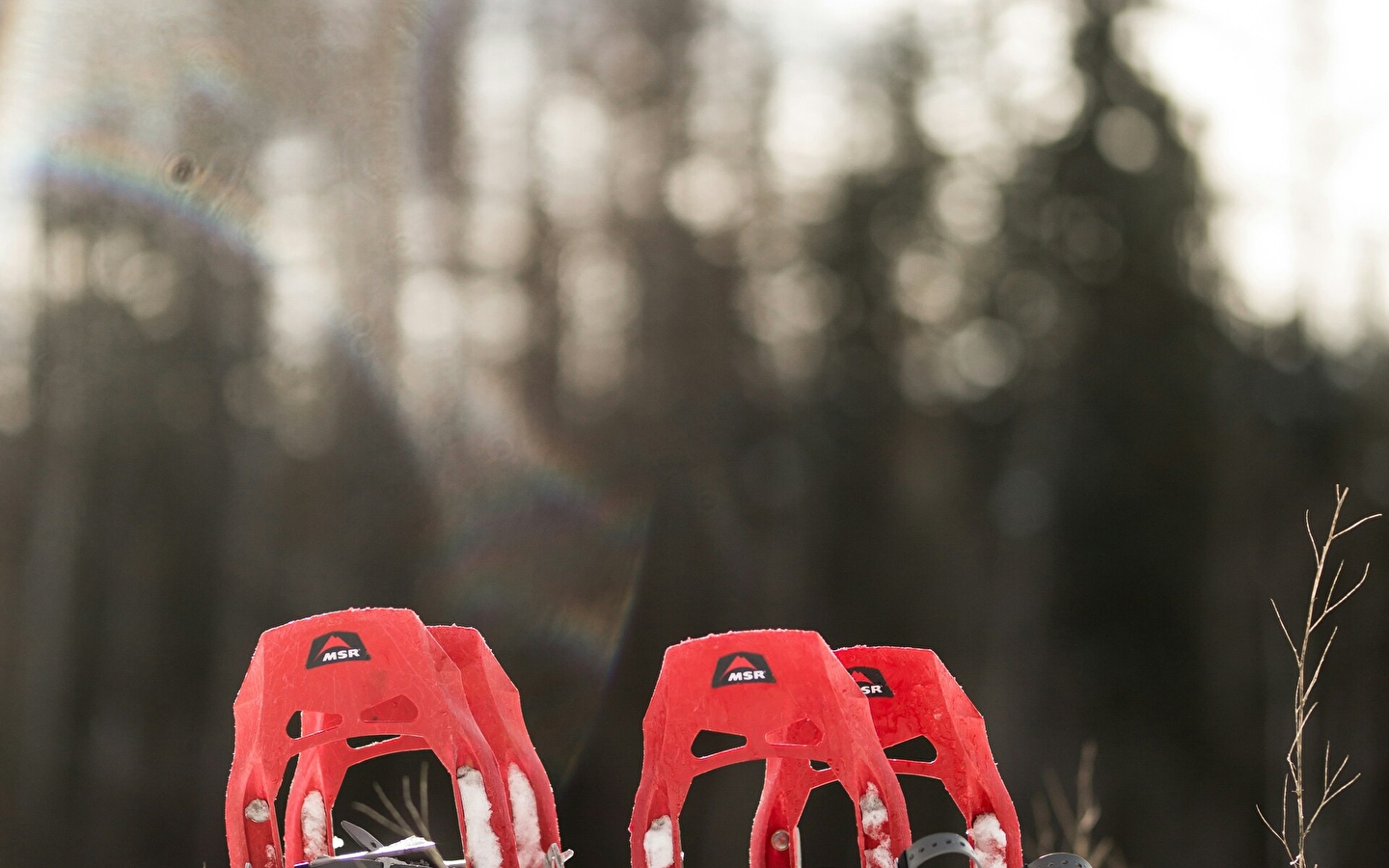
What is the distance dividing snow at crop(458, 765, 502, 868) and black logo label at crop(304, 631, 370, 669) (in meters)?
0.34

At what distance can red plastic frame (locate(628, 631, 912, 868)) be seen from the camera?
7.77 ft

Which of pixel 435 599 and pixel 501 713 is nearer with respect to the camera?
pixel 501 713

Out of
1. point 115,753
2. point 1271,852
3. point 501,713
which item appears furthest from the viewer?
point 1271,852

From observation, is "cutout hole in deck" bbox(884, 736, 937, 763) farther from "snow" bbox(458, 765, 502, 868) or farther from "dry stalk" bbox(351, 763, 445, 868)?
"snow" bbox(458, 765, 502, 868)

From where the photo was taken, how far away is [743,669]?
2398mm

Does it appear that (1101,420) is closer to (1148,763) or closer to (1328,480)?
(1328,480)

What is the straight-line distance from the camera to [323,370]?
6305 mm

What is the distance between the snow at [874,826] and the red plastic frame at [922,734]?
0.22 m

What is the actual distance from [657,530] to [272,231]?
2799mm

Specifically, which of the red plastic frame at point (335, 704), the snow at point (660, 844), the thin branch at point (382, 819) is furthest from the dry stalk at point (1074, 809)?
the red plastic frame at point (335, 704)

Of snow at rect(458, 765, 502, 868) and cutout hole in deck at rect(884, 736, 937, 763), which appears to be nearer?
snow at rect(458, 765, 502, 868)

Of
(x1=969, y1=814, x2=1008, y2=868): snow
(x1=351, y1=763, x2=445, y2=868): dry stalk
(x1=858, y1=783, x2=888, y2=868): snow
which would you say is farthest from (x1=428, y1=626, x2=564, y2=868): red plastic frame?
(x1=969, y1=814, x2=1008, y2=868): snow

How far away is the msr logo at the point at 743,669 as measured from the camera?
94.1 inches

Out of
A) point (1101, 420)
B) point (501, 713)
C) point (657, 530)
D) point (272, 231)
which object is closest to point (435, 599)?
point (657, 530)
